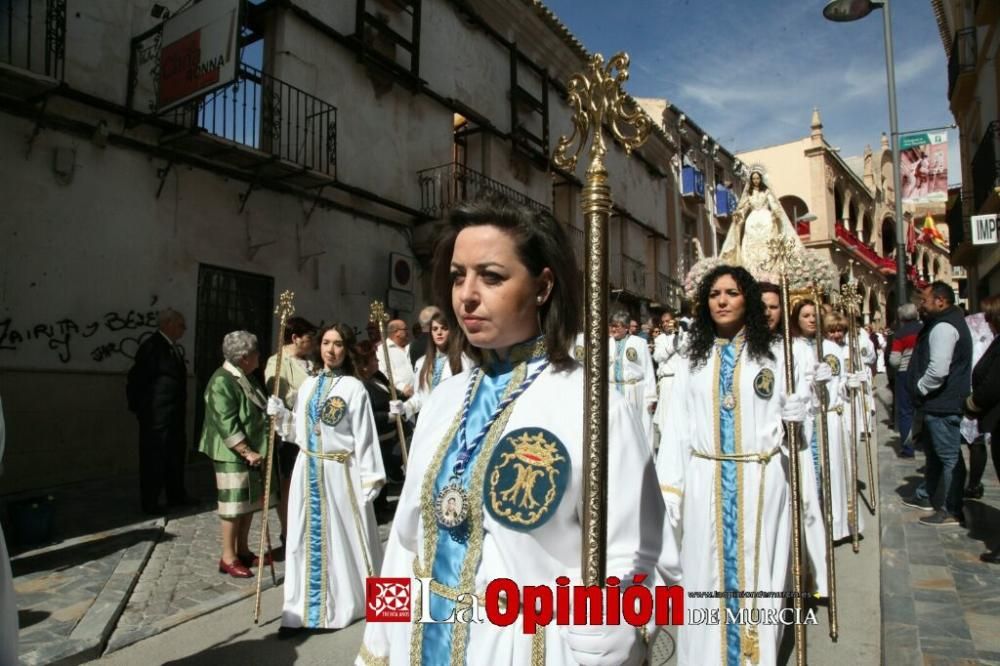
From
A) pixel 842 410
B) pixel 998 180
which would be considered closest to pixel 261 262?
pixel 842 410

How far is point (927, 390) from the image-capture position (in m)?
6.52

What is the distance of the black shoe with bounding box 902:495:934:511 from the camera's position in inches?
281

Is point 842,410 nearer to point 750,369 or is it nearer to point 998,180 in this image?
point 750,369

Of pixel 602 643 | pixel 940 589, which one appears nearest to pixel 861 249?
pixel 940 589

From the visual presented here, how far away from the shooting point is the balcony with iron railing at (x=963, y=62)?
17.3 m

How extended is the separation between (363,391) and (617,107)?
131 inches

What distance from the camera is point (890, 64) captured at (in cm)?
1338

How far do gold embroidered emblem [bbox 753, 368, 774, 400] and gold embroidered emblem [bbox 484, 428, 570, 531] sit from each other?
218cm

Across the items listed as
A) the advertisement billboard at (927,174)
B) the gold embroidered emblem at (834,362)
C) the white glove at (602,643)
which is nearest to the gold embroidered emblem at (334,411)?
the white glove at (602,643)

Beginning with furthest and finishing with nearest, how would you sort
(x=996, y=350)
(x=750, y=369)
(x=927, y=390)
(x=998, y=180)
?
1. (x=998, y=180)
2. (x=927, y=390)
3. (x=996, y=350)
4. (x=750, y=369)

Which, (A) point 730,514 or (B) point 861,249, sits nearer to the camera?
(A) point 730,514

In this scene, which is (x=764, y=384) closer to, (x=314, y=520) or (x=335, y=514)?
(x=335, y=514)

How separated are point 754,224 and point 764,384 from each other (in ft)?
19.3

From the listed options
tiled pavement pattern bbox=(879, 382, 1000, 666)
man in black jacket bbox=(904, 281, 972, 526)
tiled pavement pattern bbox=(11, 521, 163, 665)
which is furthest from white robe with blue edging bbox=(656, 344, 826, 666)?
man in black jacket bbox=(904, 281, 972, 526)
